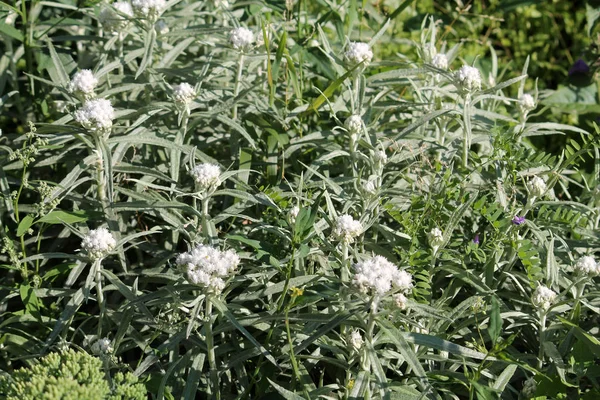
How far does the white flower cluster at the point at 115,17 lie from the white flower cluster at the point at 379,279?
72.3 inches

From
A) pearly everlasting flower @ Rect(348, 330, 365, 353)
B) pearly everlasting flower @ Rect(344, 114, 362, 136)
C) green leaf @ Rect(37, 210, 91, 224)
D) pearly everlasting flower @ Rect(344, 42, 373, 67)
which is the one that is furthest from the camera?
pearly everlasting flower @ Rect(344, 42, 373, 67)

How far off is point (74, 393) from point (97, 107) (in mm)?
1191

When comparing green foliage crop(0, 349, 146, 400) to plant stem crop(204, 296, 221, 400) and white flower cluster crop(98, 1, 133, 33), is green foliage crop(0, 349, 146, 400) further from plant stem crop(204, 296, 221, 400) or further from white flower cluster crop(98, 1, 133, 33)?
white flower cluster crop(98, 1, 133, 33)

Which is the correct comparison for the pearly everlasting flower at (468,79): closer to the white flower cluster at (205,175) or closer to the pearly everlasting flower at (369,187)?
the pearly everlasting flower at (369,187)

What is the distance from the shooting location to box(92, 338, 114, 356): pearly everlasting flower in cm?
275

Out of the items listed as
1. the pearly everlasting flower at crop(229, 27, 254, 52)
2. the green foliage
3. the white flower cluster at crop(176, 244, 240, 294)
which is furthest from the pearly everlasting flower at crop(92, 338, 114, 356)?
the pearly everlasting flower at crop(229, 27, 254, 52)

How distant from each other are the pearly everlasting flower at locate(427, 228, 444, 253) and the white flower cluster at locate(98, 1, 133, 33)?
5.69 feet

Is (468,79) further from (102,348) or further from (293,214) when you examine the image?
(102,348)

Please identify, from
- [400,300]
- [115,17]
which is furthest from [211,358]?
[115,17]

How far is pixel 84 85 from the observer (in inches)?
123

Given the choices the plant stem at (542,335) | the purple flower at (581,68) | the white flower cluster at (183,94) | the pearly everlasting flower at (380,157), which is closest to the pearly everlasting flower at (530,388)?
the plant stem at (542,335)

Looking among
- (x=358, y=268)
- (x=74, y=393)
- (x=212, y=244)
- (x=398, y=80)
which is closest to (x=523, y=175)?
(x=398, y=80)

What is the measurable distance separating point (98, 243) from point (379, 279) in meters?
1.05

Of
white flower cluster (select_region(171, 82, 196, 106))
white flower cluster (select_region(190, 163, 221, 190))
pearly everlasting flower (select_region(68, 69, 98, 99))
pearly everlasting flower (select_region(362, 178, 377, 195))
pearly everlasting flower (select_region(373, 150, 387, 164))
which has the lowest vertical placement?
pearly everlasting flower (select_region(362, 178, 377, 195))
